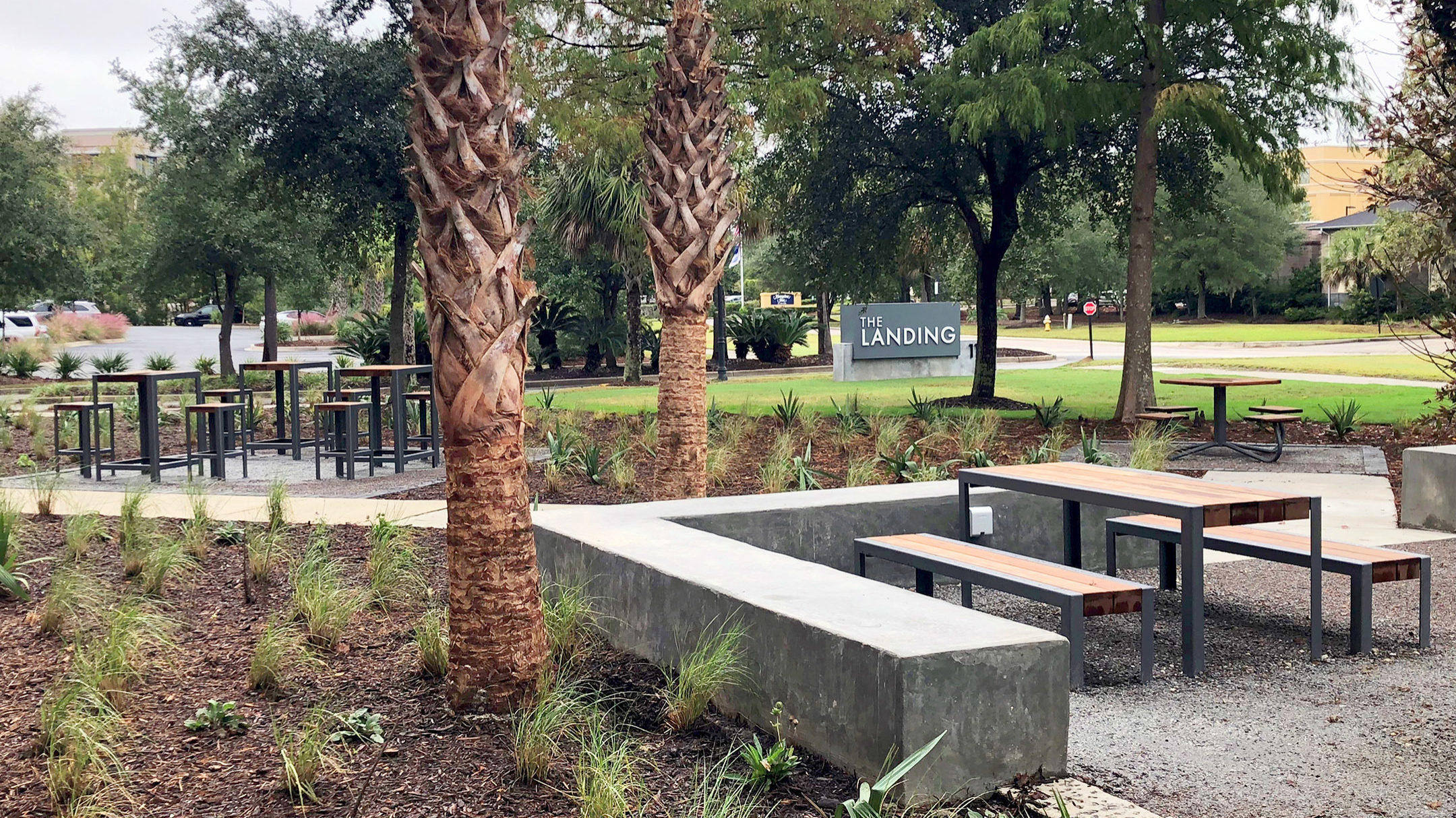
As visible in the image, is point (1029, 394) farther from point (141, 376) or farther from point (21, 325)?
point (21, 325)

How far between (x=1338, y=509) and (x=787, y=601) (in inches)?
281

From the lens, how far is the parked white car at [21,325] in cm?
5159

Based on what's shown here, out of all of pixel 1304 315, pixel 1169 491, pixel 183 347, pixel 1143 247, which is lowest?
pixel 1169 491

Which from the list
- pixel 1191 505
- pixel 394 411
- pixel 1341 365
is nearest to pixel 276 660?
pixel 1191 505

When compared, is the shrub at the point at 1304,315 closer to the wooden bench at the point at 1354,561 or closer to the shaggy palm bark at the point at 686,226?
the shaggy palm bark at the point at 686,226

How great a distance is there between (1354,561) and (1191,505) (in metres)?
1.14

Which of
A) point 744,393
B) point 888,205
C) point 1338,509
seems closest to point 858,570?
point 1338,509

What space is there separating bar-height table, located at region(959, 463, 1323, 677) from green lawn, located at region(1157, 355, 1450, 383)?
18969mm

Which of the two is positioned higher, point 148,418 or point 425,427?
point 148,418

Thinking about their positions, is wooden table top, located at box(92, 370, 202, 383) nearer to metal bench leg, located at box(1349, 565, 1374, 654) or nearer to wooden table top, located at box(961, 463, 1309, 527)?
wooden table top, located at box(961, 463, 1309, 527)

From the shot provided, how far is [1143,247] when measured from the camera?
1698 cm

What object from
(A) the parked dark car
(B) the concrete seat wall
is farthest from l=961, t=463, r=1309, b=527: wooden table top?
(A) the parked dark car

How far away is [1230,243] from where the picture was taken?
204 ft

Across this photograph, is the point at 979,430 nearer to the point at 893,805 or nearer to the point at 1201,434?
the point at 1201,434
